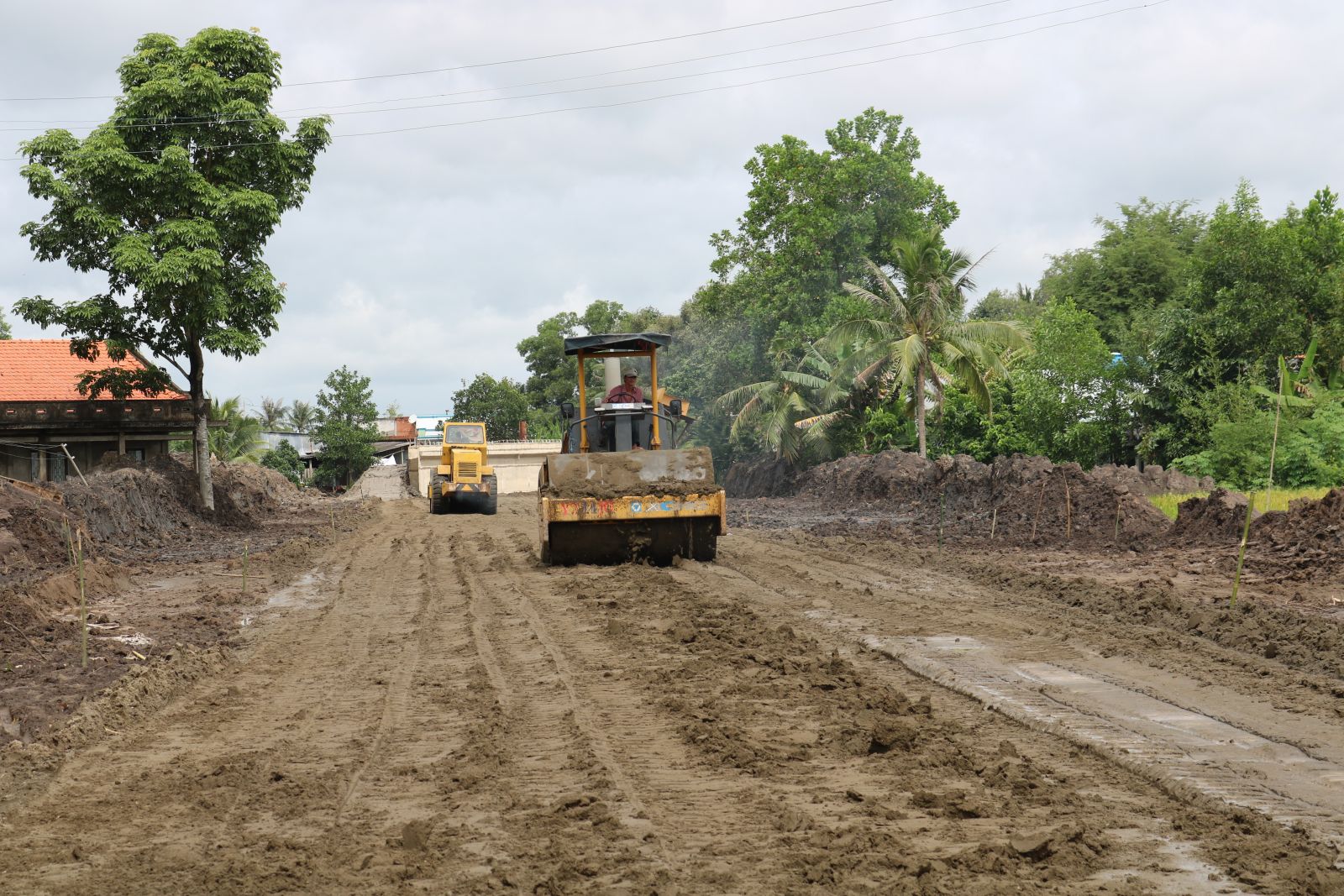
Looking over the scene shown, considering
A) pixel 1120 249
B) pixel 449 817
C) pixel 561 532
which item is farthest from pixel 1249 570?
pixel 1120 249

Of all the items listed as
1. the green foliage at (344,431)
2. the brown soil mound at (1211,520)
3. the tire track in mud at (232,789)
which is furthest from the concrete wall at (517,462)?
the tire track in mud at (232,789)

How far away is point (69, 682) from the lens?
327 inches

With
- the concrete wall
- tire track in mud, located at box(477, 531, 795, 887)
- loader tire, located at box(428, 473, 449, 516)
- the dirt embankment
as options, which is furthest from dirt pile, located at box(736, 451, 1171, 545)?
the concrete wall

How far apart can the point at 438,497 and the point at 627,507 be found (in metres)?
18.9

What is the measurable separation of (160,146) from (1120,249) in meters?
32.8

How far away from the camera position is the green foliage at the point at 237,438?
5012 centimetres

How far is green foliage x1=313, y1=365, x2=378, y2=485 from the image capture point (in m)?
58.4

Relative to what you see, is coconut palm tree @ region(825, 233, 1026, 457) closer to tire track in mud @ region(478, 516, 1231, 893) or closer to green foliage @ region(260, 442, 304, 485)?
tire track in mud @ region(478, 516, 1231, 893)

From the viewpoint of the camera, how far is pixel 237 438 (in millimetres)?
55688

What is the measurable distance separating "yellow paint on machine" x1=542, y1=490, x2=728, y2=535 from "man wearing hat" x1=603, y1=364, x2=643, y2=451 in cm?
163

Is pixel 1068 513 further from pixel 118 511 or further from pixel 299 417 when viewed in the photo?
pixel 299 417

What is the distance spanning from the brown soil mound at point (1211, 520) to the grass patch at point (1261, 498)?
4.83 ft

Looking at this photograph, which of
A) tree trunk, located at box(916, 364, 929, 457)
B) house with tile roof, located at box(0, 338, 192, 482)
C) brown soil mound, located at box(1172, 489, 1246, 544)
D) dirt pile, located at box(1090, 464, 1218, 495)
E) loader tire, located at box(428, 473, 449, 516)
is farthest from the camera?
tree trunk, located at box(916, 364, 929, 457)

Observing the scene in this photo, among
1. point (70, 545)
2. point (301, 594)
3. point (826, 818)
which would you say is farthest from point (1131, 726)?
point (70, 545)
